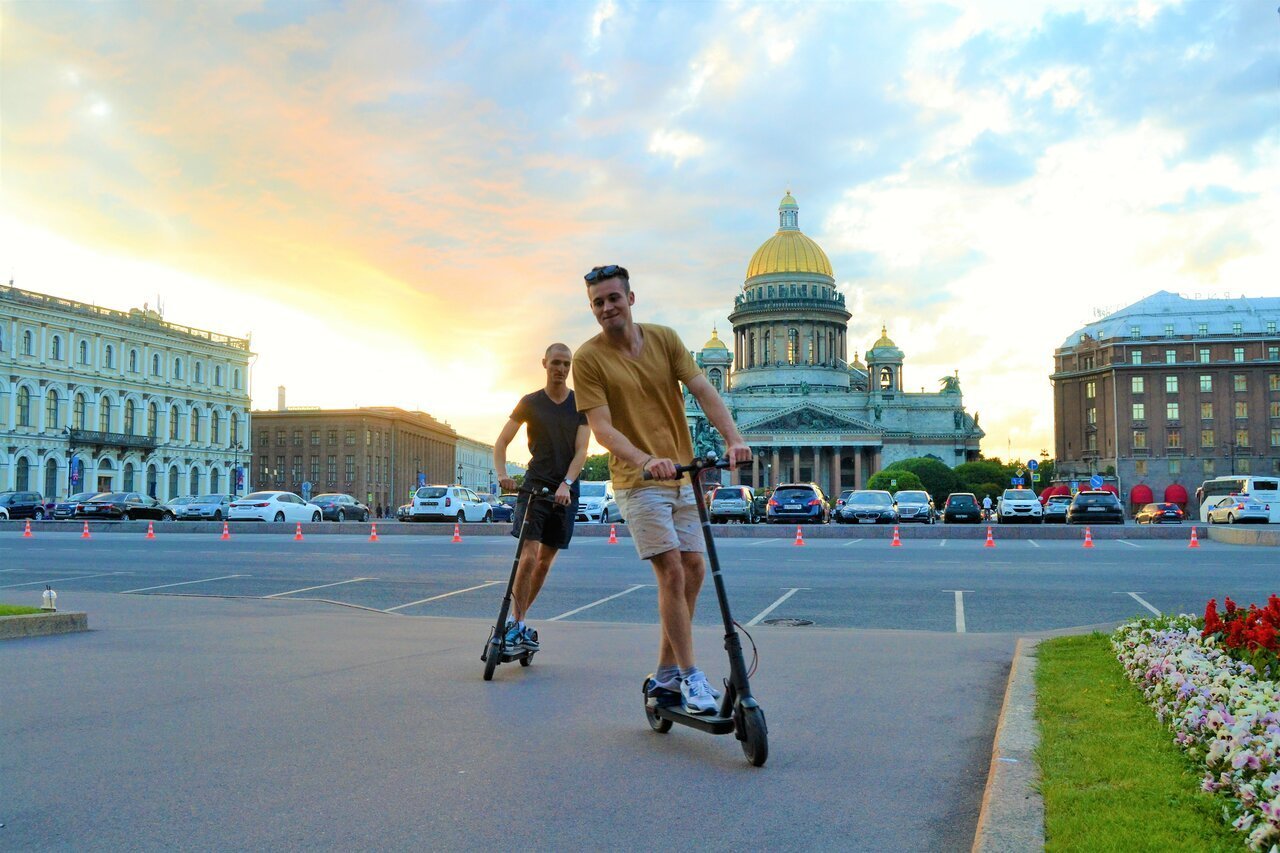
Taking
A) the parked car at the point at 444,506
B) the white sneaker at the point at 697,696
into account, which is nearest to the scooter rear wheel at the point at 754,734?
the white sneaker at the point at 697,696

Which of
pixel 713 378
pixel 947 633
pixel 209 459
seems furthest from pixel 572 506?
pixel 713 378

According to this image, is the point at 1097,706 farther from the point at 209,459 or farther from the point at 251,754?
the point at 209,459

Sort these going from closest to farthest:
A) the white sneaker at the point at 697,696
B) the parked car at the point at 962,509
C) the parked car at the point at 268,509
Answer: the white sneaker at the point at 697,696, the parked car at the point at 268,509, the parked car at the point at 962,509

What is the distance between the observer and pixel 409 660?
8.29 metres

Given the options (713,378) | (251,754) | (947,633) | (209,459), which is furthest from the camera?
(713,378)

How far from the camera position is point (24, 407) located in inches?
3278

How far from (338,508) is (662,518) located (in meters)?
48.9

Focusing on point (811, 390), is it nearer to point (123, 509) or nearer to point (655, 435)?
point (123, 509)

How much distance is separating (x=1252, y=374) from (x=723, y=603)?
12177 centimetres

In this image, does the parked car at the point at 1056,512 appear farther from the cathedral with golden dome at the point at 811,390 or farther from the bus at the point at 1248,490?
the cathedral with golden dome at the point at 811,390

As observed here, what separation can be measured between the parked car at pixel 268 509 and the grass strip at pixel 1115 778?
39420mm

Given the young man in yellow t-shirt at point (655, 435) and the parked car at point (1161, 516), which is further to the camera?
the parked car at point (1161, 516)

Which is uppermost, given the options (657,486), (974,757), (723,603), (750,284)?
(750,284)

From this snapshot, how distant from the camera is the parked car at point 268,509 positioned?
4291 centimetres
